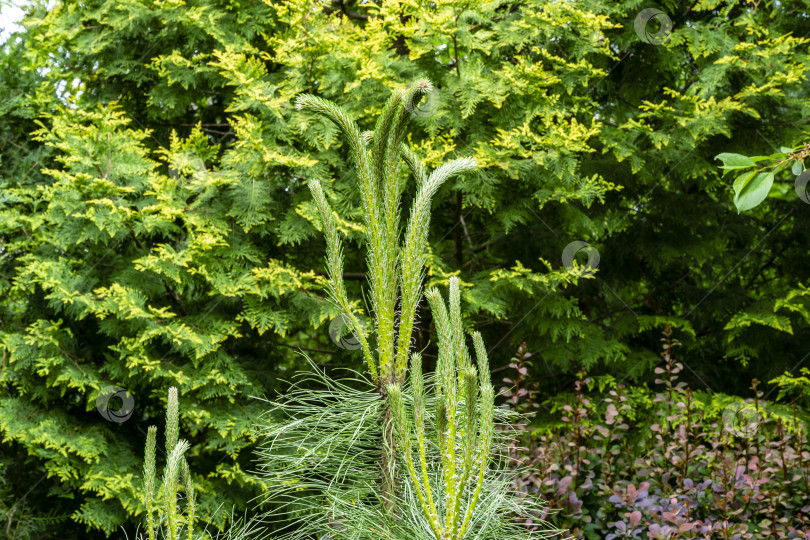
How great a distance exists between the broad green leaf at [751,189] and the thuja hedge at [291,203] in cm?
240

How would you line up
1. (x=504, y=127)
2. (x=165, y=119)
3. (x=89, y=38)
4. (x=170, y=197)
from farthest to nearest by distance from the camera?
1. (x=165, y=119)
2. (x=89, y=38)
3. (x=504, y=127)
4. (x=170, y=197)

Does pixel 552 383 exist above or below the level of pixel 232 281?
below

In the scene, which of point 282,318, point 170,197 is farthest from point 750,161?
point 170,197

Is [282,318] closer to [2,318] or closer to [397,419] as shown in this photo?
[2,318]

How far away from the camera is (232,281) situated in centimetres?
380

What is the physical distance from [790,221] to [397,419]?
4714 millimetres

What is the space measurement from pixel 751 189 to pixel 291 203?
3219 millimetres
